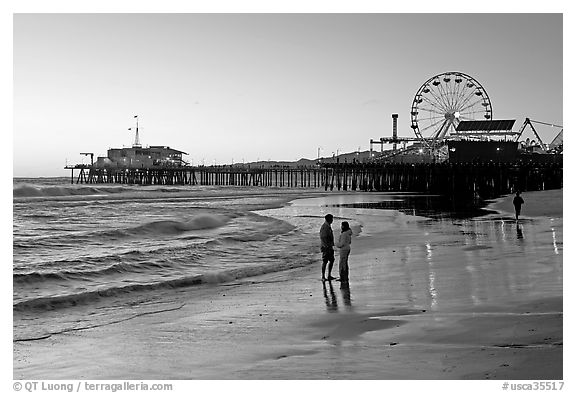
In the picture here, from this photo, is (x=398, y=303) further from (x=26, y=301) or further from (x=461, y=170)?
(x=461, y=170)

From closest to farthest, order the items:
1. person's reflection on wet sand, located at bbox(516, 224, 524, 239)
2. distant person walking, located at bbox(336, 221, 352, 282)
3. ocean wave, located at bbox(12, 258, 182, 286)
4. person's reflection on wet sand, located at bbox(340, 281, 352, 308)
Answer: person's reflection on wet sand, located at bbox(340, 281, 352, 308)
distant person walking, located at bbox(336, 221, 352, 282)
ocean wave, located at bbox(12, 258, 182, 286)
person's reflection on wet sand, located at bbox(516, 224, 524, 239)

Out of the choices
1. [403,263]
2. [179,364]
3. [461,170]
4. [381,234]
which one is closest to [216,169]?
[461,170]

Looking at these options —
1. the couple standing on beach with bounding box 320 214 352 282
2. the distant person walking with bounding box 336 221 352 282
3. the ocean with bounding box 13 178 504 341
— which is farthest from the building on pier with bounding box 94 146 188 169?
the distant person walking with bounding box 336 221 352 282

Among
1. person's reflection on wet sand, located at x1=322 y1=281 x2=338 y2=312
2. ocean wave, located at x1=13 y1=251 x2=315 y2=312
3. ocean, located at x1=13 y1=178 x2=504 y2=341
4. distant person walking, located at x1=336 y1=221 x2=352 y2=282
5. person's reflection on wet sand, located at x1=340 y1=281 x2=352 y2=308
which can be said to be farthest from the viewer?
distant person walking, located at x1=336 y1=221 x2=352 y2=282

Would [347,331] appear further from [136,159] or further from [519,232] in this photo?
[136,159]

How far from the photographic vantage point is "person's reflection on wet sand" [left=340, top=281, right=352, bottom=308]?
32.3ft

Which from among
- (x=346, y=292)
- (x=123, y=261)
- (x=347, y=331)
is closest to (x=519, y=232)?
(x=346, y=292)

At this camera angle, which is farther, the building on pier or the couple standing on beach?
the building on pier

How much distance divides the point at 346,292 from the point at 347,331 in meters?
2.96

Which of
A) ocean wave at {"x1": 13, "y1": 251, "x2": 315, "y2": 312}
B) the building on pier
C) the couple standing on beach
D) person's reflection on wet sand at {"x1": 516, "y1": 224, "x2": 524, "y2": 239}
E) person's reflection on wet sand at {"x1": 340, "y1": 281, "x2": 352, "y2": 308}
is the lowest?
ocean wave at {"x1": 13, "y1": 251, "x2": 315, "y2": 312}

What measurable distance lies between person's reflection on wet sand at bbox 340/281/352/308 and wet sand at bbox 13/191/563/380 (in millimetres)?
70

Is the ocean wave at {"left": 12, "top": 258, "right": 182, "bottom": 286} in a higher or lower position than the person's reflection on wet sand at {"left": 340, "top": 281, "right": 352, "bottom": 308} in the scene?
lower

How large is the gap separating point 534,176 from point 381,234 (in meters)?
46.4

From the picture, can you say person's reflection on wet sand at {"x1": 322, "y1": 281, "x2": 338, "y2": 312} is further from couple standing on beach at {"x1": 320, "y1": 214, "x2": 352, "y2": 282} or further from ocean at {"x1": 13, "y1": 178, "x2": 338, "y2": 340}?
ocean at {"x1": 13, "y1": 178, "x2": 338, "y2": 340}
